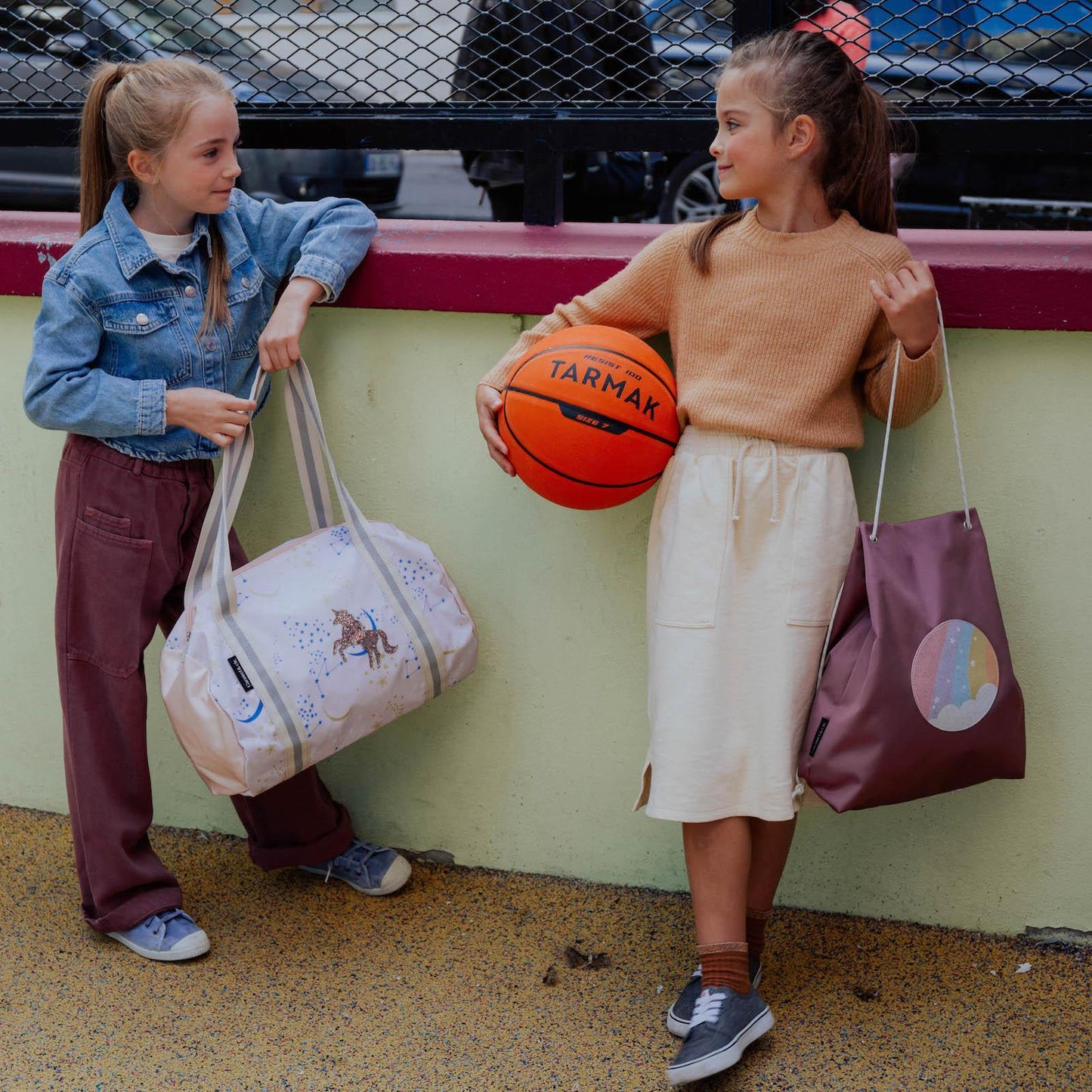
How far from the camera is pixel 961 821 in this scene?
9.43ft

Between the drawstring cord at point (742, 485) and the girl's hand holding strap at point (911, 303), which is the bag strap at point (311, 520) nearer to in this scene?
the drawstring cord at point (742, 485)

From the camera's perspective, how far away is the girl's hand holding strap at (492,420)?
2598 millimetres

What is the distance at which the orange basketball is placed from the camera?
2416 mm

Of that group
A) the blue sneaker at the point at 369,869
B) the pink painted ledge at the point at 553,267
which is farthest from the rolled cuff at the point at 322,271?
the blue sneaker at the point at 369,869

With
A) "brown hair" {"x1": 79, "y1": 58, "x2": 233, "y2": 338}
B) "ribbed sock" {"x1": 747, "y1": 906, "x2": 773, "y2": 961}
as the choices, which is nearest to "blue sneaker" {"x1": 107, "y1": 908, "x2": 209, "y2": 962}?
"ribbed sock" {"x1": 747, "y1": 906, "x2": 773, "y2": 961}

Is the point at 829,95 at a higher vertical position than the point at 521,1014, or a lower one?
higher

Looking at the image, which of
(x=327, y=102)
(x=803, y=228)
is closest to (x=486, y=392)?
(x=803, y=228)

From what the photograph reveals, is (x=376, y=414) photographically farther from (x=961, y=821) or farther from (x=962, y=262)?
(x=961, y=821)

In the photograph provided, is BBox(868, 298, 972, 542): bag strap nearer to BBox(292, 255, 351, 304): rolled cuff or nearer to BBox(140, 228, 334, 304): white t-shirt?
BBox(292, 255, 351, 304): rolled cuff

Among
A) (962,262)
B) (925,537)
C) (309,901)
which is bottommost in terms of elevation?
(309,901)

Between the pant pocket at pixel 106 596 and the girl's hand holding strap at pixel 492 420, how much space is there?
2.60ft

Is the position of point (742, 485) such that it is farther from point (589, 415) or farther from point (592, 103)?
point (592, 103)

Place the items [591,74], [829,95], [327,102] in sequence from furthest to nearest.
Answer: [591,74] < [327,102] < [829,95]

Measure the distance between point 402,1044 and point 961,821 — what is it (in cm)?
134
